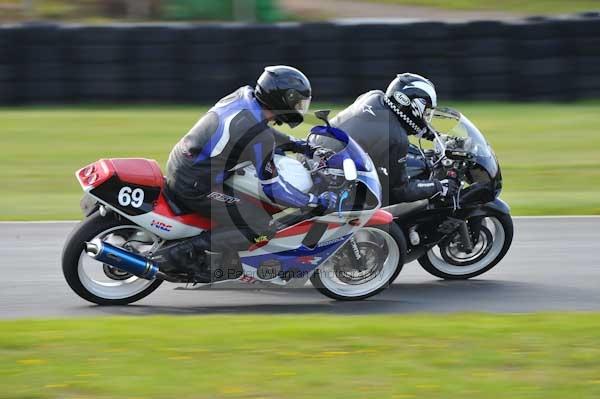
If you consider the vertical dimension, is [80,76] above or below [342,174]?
above

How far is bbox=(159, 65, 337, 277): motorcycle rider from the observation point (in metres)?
6.76

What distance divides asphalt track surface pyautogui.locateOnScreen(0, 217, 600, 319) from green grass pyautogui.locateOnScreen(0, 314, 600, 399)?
632 mm

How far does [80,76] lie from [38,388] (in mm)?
10653

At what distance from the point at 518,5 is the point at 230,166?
58.2 feet

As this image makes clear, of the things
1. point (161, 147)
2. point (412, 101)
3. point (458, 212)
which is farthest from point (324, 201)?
point (161, 147)

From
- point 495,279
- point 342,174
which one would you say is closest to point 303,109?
point 342,174

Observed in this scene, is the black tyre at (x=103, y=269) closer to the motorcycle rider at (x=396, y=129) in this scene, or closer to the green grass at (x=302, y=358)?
the green grass at (x=302, y=358)

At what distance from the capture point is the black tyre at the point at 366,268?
24.1 feet

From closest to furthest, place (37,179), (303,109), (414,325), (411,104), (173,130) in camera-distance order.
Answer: (414,325) → (303,109) → (411,104) → (37,179) → (173,130)

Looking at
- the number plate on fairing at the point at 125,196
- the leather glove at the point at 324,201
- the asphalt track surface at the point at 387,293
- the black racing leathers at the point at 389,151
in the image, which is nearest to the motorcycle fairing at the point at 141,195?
the number plate on fairing at the point at 125,196

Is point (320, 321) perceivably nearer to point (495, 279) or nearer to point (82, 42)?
point (495, 279)

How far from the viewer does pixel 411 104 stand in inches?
301

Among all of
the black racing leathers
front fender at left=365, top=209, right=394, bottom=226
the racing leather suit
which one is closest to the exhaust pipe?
the racing leather suit

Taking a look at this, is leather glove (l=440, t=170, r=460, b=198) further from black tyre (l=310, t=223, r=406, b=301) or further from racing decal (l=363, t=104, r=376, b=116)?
racing decal (l=363, t=104, r=376, b=116)
